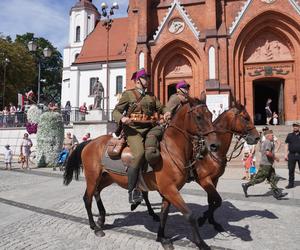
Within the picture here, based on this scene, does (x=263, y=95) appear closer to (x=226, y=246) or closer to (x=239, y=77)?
(x=239, y=77)

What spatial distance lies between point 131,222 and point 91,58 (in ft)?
128

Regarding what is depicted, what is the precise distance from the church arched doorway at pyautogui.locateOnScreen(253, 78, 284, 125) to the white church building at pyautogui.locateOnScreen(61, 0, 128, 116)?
1529 centimetres

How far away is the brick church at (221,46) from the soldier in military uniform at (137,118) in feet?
61.4

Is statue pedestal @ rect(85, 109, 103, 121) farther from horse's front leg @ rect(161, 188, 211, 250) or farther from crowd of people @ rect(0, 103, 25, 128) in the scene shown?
horse's front leg @ rect(161, 188, 211, 250)

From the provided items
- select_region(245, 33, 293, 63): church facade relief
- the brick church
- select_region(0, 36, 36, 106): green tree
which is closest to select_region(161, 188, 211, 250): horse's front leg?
the brick church

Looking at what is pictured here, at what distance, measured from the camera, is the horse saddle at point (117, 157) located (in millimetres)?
5664

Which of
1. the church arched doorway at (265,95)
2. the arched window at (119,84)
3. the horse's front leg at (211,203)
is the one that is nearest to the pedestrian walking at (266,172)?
the horse's front leg at (211,203)

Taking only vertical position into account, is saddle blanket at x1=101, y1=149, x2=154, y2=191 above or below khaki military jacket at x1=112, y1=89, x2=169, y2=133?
below

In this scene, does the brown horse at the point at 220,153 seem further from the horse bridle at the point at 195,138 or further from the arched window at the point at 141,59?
the arched window at the point at 141,59

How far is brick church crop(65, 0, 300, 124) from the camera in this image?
2491 cm

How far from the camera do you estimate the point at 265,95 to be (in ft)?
100

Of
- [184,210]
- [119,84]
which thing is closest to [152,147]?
[184,210]

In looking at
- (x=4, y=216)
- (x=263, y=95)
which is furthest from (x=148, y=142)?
(x=263, y=95)

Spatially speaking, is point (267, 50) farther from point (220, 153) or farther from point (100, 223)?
point (100, 223)
